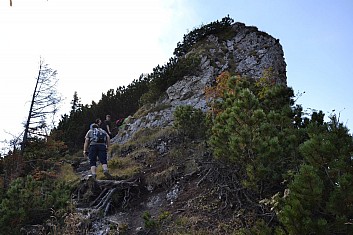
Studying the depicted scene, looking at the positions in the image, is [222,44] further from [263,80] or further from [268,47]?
[263,80]

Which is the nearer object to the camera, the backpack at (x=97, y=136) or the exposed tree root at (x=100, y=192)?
the exposed tree root at (x=100, y=192)

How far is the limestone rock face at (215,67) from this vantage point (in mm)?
16016

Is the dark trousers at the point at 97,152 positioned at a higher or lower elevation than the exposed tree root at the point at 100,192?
higher

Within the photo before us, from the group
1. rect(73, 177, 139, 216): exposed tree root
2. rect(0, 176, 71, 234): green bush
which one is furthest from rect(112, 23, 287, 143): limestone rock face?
rect(0, 176, 71, 234): green bush

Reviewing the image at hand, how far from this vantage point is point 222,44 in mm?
20609

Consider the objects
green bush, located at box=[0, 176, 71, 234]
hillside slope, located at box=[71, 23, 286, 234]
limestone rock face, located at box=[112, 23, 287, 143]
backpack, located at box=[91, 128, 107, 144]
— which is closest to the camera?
green bush, located at box=[0, 176, 71, 234]

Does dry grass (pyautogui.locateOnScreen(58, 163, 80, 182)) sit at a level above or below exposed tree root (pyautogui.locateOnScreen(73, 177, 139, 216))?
above

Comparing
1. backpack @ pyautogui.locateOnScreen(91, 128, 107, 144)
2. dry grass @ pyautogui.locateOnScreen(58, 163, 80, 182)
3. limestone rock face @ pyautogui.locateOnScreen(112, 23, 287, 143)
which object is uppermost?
limestone rock face @ pyautogui.locateOnScreen(112, 23, 287, 143)

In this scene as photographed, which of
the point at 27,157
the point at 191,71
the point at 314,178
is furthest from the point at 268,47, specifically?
the point at 314,178

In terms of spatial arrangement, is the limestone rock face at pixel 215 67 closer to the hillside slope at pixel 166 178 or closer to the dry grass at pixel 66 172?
the hillside slope at pixel 166 178

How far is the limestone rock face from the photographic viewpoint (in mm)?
16016

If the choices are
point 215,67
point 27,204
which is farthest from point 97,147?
point 215,67

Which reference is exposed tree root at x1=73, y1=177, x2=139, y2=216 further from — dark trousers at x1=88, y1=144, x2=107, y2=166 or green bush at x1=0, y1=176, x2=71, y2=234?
green bush at x1=0, y1=176, x2=71, y2=234

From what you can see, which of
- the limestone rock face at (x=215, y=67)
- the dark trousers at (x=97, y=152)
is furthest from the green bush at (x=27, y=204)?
the limestone rock face at (x=215, y=67)
